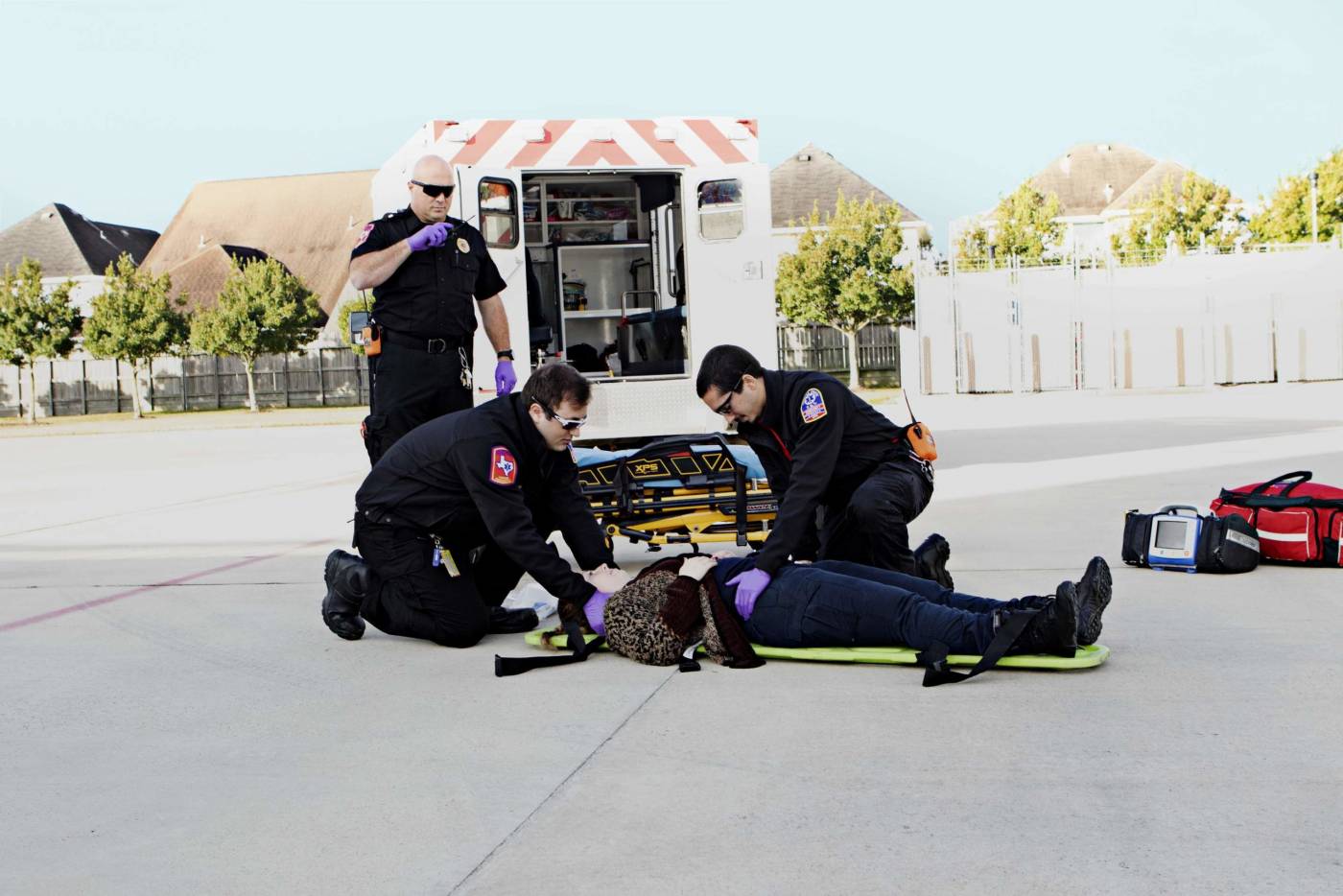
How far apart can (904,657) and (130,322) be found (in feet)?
141

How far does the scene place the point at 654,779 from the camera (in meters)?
3.64

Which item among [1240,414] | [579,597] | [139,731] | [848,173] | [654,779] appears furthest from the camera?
[848,173]

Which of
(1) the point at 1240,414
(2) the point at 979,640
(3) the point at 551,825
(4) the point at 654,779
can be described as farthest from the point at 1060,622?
(1) the point at 1240,414

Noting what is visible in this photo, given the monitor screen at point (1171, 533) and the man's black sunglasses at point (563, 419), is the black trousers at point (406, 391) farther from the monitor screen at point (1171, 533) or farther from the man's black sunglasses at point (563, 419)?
the monitor screen at point (1171, 533)

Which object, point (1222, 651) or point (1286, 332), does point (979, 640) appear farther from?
point (1286, 332)

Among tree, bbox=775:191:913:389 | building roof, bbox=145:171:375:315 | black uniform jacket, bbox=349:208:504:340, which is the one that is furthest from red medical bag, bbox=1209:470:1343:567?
building roof, bbox=145:171:375:315

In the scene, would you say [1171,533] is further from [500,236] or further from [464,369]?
[500,236]

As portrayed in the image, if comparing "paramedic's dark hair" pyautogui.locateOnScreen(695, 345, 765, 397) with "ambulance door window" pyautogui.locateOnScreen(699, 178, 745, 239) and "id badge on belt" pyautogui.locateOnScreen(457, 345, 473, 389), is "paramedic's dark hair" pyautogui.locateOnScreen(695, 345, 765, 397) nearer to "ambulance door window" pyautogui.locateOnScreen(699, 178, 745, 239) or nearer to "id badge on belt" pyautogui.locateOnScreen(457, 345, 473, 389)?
"id badge on belt" pyautogui.locateOnScreen(457, 345, 473, 389)

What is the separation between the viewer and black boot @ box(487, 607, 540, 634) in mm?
5941

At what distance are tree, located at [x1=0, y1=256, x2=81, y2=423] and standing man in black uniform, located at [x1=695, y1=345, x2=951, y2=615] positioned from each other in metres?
42.4

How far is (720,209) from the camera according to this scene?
902 cm

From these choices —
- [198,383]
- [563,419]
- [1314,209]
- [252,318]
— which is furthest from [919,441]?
[198,383]

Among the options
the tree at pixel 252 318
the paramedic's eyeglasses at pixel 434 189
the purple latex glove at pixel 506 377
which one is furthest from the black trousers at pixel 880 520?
the tree at pixel 252 318

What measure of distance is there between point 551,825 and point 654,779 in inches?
16.3
